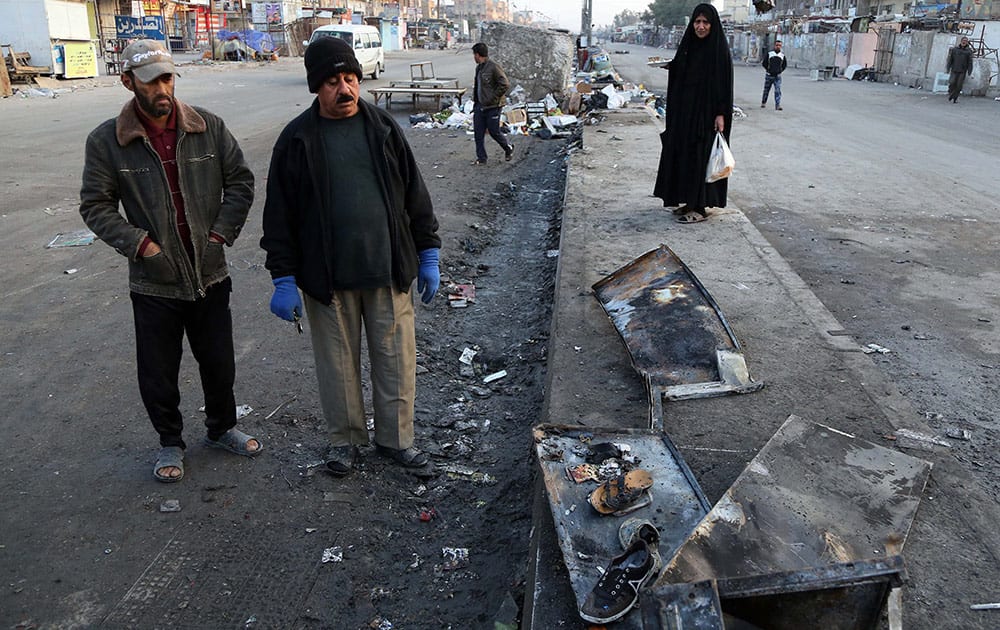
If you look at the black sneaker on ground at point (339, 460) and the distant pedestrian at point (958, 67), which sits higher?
the distant pedestrian at point (958, 67)

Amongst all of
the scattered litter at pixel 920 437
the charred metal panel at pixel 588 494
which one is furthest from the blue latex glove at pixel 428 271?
the scattered litter at pixel 920 437

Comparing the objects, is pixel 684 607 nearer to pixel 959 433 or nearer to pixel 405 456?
pixel 405 456

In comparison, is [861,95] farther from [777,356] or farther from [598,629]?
[598,629]

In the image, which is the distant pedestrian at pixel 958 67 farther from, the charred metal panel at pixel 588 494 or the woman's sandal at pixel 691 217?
the charred metal panel at pixel 588 494

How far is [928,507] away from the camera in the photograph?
2713 mm

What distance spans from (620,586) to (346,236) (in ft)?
5.65

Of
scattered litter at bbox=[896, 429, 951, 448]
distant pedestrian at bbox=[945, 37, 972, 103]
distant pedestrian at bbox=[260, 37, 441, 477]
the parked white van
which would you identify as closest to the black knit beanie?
distant pedestrian at bbox=[260, 37, 441, 477]

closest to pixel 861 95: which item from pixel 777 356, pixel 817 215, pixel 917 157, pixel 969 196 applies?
pixel 917 157

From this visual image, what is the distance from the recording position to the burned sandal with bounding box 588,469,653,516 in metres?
2.49

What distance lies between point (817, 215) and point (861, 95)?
1952 centimetres

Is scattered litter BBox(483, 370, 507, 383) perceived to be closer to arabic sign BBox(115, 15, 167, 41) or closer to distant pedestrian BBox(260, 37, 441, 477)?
distant pedestrian BBox(260, 37, 441, 477)

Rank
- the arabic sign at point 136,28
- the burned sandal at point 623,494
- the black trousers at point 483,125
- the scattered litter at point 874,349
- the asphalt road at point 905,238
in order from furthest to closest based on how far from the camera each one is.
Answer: the arabic sign at point 136,28, the black trousers at point 483,125, the scattered litter at point 874,349, the asphalt road at point 905,238, the burned sandal at point 623,494

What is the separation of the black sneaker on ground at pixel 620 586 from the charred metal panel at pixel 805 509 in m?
0.10

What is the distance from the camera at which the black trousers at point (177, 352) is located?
10.5ft
